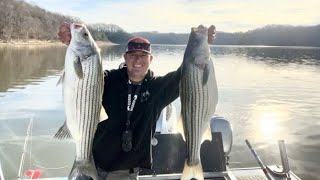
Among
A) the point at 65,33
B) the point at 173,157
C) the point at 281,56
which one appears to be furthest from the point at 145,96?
the point at 281,56

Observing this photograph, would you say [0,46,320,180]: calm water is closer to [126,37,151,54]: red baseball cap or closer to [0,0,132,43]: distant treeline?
[126,37,151,54]: red baseball cap

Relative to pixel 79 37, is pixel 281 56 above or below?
below

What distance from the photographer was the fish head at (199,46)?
3.40 meters

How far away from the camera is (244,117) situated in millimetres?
16797

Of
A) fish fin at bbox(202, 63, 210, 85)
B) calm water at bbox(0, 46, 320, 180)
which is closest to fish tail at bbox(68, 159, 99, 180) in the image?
fish fin at bbox(202, 63, 210, 85)

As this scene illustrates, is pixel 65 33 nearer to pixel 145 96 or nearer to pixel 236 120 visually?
pixel 145 96

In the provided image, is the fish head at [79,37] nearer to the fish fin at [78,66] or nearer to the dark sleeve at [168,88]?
the fish fin at [78,66]

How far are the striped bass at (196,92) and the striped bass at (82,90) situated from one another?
28.9 inches

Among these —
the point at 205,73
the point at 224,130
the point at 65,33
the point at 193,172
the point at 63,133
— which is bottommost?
the point at 224,130

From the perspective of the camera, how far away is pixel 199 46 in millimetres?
3402

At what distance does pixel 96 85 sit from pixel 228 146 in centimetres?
352

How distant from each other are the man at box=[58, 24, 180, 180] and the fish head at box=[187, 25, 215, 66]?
468 millimetres

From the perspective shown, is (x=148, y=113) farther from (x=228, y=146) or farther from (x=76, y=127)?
(x=228, y=146)

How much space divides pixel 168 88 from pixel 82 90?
0.97 metres
